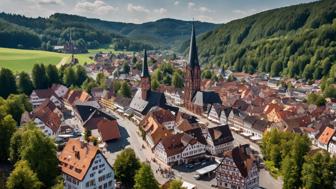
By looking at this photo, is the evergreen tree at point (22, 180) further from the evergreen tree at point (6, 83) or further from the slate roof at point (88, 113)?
the evergreen tree at point (6, 83)

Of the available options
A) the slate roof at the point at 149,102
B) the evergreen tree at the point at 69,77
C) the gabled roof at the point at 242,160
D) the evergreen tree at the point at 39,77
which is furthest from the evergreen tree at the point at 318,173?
the evergreen tree at the point at 69,77

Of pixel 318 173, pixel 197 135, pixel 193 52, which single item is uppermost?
pixel 193 52

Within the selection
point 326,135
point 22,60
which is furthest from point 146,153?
point 22,60

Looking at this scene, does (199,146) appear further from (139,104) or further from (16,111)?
(16,111)

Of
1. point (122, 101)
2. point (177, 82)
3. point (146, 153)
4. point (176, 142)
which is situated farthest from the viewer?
point (177, 82)

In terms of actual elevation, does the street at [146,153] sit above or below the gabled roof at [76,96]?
below

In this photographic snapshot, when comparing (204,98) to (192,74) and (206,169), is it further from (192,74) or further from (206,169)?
(206,169)

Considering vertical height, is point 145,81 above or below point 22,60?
above
